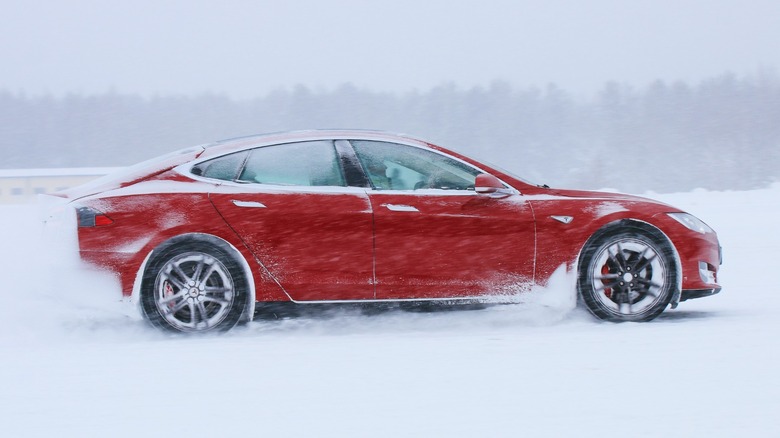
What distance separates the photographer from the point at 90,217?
5.71 m

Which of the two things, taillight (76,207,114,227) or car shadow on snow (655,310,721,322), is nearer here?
taillight (76,207,114,227)

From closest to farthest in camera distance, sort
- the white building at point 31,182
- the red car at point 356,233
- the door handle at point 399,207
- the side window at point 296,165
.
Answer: the red car at point 356,233 → the door handle at point 399,207 → the side window at point 296,165 → the white building at point 31,182

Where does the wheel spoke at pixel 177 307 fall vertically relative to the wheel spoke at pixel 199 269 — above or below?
below

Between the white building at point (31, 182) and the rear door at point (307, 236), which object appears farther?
the white building at point (31, 182)

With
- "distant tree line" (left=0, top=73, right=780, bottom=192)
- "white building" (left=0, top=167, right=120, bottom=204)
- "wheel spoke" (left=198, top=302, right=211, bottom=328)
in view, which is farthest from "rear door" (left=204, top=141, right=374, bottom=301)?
"distant tree line" (left=0, top=73, right=780, bottom=192)

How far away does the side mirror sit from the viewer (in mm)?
5969

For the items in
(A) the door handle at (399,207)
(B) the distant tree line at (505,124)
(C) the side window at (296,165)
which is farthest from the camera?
(B) the distant tree line at (505,124)

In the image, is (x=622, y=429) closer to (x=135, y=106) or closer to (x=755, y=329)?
(x=755, y=329)

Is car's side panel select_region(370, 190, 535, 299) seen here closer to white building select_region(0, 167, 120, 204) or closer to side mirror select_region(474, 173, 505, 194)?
side mirror select_region(474, 173, 505, 194)

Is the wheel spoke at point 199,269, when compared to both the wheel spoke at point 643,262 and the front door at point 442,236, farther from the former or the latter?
the wheel spoke at point 643,262

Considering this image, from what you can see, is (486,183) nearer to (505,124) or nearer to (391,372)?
(391,372)

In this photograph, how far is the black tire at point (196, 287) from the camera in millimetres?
5801

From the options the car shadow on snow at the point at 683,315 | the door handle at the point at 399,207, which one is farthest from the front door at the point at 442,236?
the car shadow on snow at the point at 683,315

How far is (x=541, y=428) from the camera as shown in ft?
11.9
